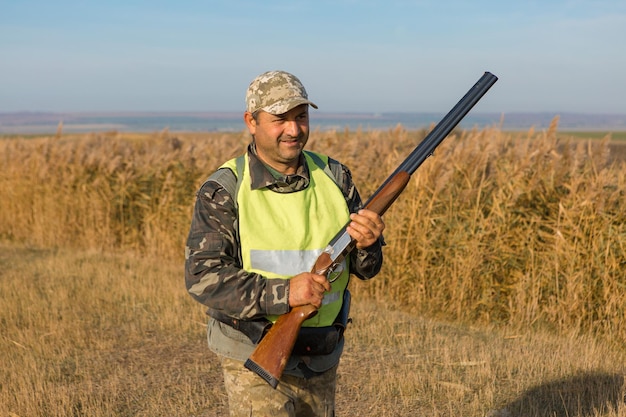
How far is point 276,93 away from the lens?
133 inches

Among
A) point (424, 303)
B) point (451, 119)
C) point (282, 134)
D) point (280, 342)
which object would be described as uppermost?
point (451, 119)

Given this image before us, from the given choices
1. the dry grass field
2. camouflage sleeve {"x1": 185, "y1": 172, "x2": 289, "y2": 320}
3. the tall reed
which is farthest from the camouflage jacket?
the tall reed

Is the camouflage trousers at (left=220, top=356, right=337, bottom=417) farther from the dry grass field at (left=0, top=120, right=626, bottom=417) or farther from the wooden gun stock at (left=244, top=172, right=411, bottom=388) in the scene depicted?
the dry grass field at (left=0, top=120, right=626, bottom=417)

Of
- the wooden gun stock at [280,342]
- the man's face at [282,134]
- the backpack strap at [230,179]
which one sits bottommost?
the wooden gun stock at [280,342]

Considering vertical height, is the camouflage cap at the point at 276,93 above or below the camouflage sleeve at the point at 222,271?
above

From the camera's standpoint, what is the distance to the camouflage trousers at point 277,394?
11.1ft

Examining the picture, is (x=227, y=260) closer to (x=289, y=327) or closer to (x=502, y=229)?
(x=289, y=327)

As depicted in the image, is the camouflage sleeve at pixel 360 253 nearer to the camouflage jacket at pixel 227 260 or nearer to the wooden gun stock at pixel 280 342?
the camouflage jacket at pixel 227 260

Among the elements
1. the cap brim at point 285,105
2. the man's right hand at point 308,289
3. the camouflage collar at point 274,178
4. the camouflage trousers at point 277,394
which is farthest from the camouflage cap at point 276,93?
the camouflage trousers at point 277,394

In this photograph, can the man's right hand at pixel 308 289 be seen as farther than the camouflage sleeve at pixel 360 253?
No

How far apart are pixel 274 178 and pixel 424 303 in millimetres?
6187

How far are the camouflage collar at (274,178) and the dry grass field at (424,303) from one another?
292 centimetres

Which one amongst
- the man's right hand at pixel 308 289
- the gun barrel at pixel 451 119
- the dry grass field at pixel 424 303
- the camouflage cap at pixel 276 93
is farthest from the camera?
the dry grass field at pixel 424 303

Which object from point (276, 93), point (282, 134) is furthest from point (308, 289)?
point (276, 93)
